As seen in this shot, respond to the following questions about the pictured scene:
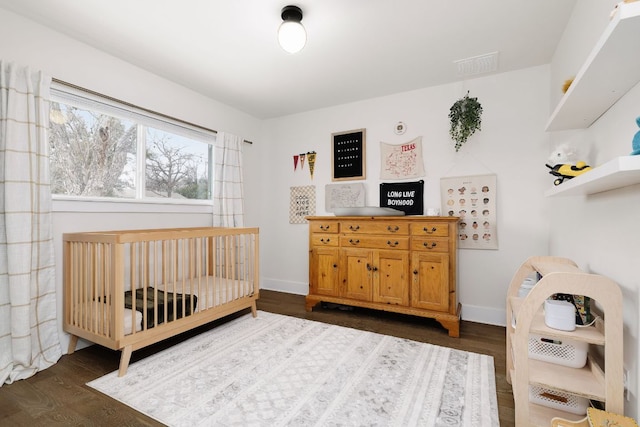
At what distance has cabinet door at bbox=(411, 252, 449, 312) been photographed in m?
2.45

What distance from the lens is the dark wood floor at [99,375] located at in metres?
1.43

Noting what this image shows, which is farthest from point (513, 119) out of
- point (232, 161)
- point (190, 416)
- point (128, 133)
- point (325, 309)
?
point (128, 133)

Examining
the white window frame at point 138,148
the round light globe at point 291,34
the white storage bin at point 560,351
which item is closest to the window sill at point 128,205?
the white window frame at point 138,148

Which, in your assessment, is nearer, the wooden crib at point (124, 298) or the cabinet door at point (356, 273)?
the wooden crib at point (124, 298)

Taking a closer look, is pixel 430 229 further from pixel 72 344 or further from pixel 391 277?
pixel 72 344

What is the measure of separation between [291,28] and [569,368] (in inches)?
92.6

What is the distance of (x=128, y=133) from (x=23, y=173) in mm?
896

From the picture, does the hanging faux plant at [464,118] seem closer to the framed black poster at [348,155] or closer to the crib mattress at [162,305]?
the framed black poster at [348,155]

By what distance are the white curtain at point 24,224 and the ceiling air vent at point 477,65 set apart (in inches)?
124

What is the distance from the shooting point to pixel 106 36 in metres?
2.12

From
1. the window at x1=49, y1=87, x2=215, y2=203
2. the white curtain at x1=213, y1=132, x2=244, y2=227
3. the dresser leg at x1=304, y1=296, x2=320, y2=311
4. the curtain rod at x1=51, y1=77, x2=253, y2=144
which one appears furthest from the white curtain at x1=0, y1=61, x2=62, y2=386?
the dresser leg at x1=304, y1=296, x2=320, y2=311

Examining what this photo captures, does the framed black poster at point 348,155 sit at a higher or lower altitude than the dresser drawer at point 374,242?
higher

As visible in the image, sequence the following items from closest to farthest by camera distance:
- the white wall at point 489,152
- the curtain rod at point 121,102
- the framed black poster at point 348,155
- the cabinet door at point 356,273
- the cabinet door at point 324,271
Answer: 1. the curtain rod at point 121,102
2. the white wall at point 489,152
3. the cabinet door at point 356,273
4. the cabinet door at point 324,271
5. the framed black poster at point 348,155

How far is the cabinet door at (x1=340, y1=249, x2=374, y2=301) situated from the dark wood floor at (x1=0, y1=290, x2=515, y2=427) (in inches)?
9.8
